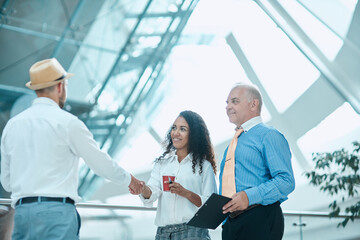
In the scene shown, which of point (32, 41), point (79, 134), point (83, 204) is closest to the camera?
point (79, 134)

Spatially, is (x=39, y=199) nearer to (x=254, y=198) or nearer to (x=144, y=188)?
(x=144, y=188)

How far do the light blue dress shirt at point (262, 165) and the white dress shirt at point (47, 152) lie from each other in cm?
70

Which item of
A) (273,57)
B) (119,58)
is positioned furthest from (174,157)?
(273,57)

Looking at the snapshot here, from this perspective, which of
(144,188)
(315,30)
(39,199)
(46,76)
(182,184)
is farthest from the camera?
(315,30)

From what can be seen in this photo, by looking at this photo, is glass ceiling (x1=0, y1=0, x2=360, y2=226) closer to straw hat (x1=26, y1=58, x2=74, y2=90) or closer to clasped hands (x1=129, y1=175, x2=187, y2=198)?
→ clasped hands (x1=129, y1=175, x2=187, y2=198)

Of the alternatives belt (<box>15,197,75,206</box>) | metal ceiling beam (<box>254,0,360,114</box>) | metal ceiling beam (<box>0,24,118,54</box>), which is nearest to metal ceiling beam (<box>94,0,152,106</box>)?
metal ceiling beam (<box>0,24,118,54</box>)

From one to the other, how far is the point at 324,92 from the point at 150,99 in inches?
135

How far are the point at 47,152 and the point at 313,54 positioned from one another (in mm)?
6989

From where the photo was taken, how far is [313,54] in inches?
348

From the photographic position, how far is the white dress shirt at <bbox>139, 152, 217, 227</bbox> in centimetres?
309

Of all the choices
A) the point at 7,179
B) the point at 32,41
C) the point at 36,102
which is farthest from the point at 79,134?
the point at 32,41

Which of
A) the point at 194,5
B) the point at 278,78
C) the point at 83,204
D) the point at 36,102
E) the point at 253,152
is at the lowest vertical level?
the point at 253,152

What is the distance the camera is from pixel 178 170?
10.7ft

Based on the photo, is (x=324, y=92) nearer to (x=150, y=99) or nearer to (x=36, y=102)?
(x=150, y=99)
